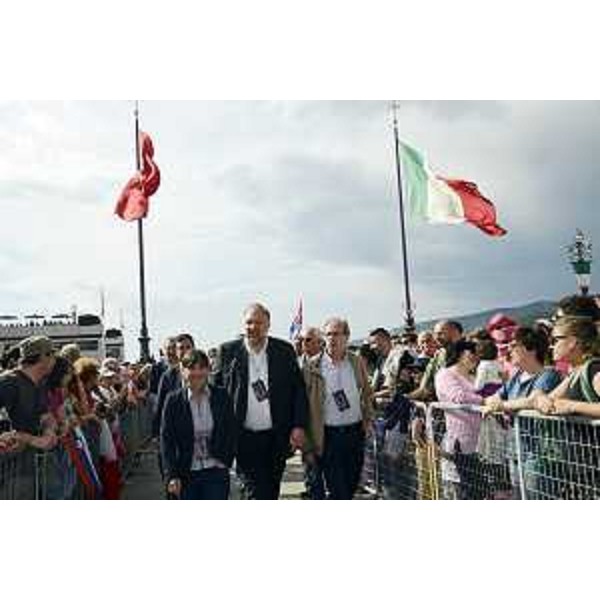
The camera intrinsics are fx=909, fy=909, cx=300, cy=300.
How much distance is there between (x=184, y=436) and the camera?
17.9ft

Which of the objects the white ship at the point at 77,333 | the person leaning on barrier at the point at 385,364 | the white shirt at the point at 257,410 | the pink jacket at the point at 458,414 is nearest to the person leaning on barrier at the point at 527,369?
the pink jacket at the point at 458,414

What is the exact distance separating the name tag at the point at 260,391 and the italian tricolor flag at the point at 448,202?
3964mm

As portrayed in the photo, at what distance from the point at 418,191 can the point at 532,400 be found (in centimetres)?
521

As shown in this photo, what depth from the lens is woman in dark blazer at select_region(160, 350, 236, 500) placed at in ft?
17.9

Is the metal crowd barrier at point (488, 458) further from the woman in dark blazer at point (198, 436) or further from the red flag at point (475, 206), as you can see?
the red flag at point (475, 206)

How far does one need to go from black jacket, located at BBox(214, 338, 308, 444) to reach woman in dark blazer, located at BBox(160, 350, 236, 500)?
0.24 m

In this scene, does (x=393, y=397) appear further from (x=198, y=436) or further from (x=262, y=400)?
(x=198, y=436)

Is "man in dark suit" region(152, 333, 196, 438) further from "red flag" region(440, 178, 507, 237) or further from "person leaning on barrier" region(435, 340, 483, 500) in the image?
"red flag" region(440, 178, 507, 237)

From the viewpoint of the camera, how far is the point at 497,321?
747cm

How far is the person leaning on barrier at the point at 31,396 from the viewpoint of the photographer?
5.10 meters

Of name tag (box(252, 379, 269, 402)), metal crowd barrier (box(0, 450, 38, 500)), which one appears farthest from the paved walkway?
metal crowd barrier (box(0, 450, 38, 500))

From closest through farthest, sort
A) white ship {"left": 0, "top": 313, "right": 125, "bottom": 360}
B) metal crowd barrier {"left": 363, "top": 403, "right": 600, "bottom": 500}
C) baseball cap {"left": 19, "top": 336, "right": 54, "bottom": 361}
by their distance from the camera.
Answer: metal crowd barrier {"left": 363, "top": 403, "right": 600, "bottom": 500} < baseball cap {"left": 19, "top": 336, "right": 54, "bottom": 361} < white ship {"left": 0, "top": 313, "right": 125, "bottom": 360}
